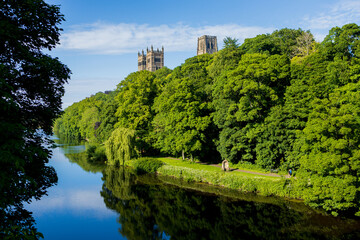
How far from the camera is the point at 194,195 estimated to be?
26844 mm

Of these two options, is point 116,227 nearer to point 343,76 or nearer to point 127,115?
point 343,76

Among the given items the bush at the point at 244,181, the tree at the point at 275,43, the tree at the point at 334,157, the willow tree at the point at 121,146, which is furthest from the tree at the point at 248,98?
the willow tree at the point at 121,146

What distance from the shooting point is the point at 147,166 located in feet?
122

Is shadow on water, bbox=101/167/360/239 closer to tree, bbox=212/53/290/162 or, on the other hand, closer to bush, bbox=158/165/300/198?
bush, bbox=158/165/300/198

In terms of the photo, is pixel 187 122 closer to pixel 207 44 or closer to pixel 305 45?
pixel 305 45

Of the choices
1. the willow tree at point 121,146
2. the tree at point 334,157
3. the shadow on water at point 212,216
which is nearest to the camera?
the shadow on water at point 212,216

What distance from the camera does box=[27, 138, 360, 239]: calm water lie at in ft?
61.2

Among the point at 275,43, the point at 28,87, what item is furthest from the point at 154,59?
the point at 28,87

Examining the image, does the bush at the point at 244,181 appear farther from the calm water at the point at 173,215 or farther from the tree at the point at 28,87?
the tree at the point at 28,87

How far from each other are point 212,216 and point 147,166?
17126 mm

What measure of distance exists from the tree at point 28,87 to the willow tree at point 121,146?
80.5ft

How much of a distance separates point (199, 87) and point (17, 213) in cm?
3333

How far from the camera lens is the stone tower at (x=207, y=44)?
142 m

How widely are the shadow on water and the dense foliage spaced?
2.23 metres
